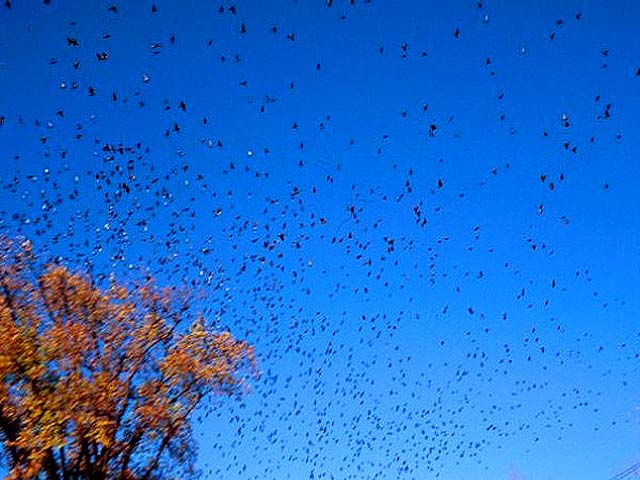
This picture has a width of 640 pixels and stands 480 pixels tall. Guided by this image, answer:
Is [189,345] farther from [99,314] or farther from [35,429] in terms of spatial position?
[35,429]

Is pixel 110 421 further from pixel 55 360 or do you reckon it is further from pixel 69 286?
pixel 69 286

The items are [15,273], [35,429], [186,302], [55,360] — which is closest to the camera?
[35,429]

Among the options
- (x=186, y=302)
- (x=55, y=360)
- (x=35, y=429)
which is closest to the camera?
(x=35, y=429)

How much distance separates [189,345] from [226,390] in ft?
7.22

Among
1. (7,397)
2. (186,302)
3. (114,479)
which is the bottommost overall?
(114,479)

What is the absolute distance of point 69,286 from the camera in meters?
21.9

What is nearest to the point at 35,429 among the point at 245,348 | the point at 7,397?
the point at 7,397

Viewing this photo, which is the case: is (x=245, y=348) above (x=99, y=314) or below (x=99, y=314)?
below

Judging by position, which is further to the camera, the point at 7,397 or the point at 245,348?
the point at 245,348

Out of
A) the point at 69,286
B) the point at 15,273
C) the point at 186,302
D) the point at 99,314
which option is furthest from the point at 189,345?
the point at 15,273

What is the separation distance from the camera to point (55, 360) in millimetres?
20047

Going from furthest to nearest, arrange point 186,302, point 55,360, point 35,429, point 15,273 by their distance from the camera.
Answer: point 186,302 → point 15,273 → point 55,360 → point 35,429

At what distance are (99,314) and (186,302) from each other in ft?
10.1

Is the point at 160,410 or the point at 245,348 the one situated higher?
the point at 245,348
